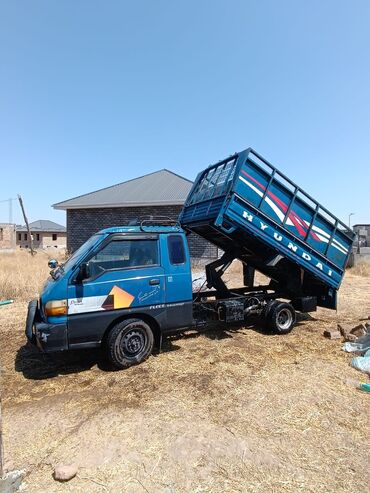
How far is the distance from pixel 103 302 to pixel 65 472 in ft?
7.94

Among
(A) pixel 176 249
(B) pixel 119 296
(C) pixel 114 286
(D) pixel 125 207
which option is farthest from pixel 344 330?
(D) pixel 125 207

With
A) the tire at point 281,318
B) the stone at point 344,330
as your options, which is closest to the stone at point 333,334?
the stone at point 344,330

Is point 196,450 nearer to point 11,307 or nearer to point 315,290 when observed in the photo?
point 315,290

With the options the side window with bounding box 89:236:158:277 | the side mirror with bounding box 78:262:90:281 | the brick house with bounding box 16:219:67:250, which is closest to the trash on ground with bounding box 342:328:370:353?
the side window with bounding box 89:236:158:277

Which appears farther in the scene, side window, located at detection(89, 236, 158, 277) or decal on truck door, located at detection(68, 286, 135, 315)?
side window, located at detection(89, 236, 158, 277)

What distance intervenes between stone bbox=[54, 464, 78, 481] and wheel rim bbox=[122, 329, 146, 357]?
7.40ft

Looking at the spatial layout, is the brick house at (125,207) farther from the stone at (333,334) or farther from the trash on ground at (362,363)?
the trash on ground at (362,363)

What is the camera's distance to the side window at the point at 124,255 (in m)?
5.28

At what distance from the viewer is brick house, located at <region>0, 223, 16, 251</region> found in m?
37.0

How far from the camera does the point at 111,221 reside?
18.5 meters

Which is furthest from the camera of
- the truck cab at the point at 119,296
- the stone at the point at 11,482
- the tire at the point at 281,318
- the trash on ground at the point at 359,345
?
the tire at the point at 281,318

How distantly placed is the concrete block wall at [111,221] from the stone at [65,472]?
14.3 metres

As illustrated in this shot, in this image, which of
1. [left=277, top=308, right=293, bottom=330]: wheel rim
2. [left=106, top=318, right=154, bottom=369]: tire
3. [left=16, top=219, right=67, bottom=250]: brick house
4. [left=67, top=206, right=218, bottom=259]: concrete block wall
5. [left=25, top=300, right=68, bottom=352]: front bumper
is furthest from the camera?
[left=16, top=219, right=67, bottom=250]: brick house

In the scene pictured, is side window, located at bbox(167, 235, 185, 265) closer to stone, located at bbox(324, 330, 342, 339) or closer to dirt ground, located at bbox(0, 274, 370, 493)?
dirt ground, located at bbox(0, 274, 370, 493)
